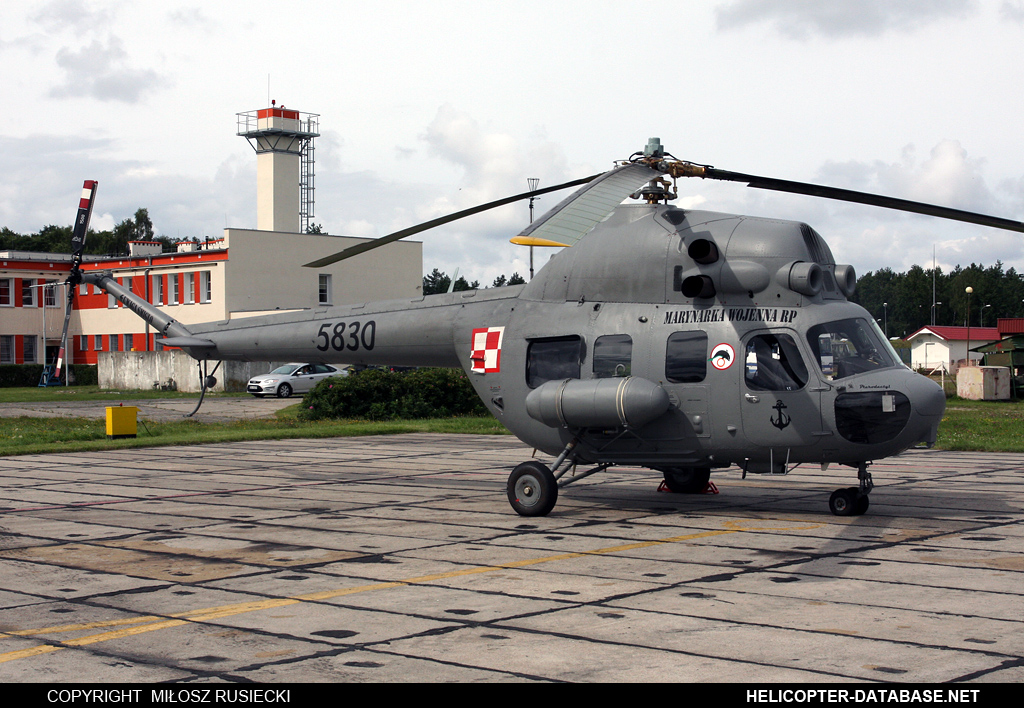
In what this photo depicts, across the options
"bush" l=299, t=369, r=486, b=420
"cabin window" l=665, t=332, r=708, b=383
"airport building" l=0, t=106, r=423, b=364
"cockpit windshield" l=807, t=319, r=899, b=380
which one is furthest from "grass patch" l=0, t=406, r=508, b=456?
"airport building" l=0, t=106, r=423, b=364

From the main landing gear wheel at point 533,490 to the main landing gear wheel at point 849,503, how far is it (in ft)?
11.6

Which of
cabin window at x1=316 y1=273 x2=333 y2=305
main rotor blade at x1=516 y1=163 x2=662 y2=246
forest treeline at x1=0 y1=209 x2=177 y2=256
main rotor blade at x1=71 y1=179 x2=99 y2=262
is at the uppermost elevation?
forest treeline at x1=0 y1=209 x2=177 y2=256

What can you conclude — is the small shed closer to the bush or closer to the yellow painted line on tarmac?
the bush

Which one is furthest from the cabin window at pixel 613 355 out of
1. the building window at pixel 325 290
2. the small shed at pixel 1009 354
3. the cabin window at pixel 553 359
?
the building window at pixel 325 290

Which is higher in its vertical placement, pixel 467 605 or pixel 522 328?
pixel 522 328

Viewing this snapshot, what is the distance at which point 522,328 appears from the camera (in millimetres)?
13836

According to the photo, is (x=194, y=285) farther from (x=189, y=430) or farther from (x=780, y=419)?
(x=780, y=419)

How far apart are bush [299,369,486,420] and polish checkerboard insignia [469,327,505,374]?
17.0 m

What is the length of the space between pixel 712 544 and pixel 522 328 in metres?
4.26

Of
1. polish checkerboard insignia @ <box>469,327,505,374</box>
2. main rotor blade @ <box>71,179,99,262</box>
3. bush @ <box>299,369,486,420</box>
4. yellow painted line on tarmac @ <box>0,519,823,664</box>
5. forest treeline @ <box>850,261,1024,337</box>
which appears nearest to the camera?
yellow painted line on tarmac @ <box>0,519,823,664</box>

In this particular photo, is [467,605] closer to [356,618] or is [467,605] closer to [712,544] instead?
[356,618]

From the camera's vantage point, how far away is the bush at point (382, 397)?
3117 centimetres

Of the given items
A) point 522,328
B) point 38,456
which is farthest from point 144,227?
point 522,328

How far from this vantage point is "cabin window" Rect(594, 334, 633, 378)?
1287 cm
